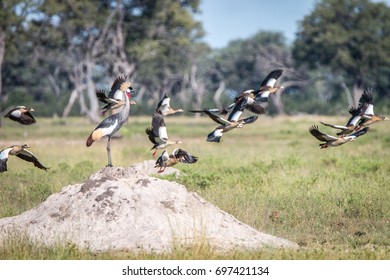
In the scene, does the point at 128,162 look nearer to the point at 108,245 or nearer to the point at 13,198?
the point at 13,198

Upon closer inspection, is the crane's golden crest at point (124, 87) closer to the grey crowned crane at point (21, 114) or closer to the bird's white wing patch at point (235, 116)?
the grey crowned crane at point (21, 114)

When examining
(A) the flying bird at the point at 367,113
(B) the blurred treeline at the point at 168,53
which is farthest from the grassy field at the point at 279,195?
(B) the blurred treeline at the point at 168,53

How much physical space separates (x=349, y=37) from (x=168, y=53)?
16.0 meters

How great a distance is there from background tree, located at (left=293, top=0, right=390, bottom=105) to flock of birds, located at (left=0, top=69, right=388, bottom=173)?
46.5 meters

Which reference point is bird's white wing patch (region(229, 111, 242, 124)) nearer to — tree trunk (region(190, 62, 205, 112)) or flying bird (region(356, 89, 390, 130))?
flying bird (region(356, 89, 390, 130))

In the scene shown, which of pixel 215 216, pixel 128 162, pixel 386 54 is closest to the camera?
pixel 215 216

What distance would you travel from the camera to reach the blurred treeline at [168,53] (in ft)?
150

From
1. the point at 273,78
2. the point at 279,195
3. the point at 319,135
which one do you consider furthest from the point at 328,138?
the point at 279,195

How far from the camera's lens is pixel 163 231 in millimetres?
11039

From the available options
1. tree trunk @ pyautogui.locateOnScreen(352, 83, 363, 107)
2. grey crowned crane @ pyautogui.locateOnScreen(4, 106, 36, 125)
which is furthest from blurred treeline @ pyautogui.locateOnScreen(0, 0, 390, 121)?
grey crowned crane @ pyautogui.locateOnScreen(4, 106, 36, 125)

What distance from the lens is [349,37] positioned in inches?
2315

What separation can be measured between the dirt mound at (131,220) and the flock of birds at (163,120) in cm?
60
